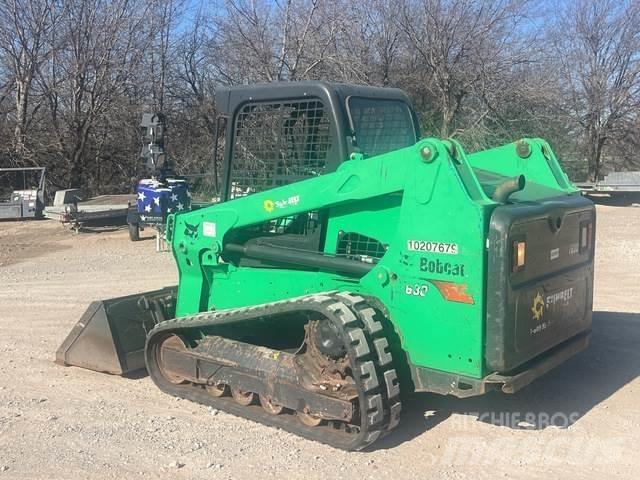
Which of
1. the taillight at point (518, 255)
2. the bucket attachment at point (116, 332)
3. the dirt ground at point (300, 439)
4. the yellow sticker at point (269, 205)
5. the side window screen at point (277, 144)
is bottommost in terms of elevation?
the dirt ground at point (300, 439)

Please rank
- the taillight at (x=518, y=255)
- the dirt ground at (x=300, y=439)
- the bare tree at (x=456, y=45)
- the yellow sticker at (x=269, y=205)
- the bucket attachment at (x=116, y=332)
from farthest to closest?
1. the bare tree at (x=456, y=45)
2. the bucket attachment at (x=116, y=332)
3. the yellow sticker at (x=269, y=205)
4. the dirt ground at (x=300, y=439)
5. the taillight at (x=518, y=255)

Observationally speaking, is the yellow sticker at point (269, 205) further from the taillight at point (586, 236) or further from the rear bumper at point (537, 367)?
the taillight at point (586, 236)

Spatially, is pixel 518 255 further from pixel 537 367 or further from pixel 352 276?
pixel 352 276

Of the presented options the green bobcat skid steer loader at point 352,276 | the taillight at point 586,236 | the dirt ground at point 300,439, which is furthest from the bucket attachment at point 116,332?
the taillight at point 586,236

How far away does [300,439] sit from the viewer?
4.31 m

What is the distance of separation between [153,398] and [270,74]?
1435 cm

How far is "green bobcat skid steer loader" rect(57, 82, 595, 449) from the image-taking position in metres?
3.85

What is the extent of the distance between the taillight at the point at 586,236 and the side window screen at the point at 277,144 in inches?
68.0

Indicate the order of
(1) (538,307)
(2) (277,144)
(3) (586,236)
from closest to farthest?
(1) (538,307), (3) (586,236), (2) (277,144)

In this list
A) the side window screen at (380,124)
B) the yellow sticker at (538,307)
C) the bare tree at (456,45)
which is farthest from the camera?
the bare tree at (456,45)

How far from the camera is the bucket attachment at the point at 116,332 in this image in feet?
17.8

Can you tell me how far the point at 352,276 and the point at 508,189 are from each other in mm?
1105

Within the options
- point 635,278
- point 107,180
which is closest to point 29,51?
point 107,180

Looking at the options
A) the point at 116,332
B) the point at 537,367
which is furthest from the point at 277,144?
the point at 537,367
